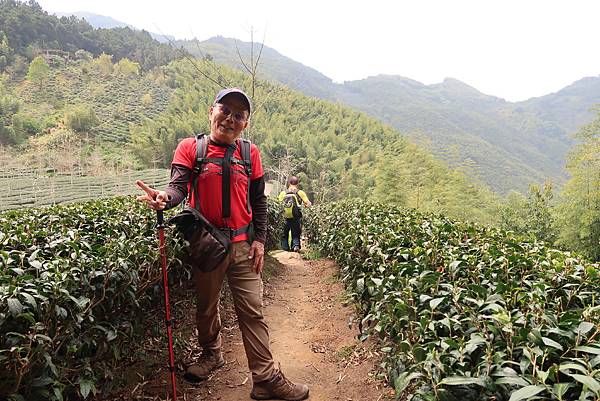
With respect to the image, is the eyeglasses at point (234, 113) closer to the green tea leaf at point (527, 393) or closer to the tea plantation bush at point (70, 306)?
the tea plantation bush at point (70, 306)

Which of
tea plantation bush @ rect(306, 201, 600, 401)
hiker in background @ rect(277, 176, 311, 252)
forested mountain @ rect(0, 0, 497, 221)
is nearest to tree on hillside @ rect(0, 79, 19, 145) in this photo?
forested mountain @ rect(0, 0, 497, 221)

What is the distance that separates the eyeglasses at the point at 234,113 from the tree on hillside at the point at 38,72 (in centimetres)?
6920

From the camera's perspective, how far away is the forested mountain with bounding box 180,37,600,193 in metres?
69.2

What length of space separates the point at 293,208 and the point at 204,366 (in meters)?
5.39

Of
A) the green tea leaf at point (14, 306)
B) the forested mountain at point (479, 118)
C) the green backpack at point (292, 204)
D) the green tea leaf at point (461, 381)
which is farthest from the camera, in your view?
the forested mountain at point (479, 118)

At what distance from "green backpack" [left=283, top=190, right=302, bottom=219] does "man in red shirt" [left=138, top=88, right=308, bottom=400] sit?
17.1 ft

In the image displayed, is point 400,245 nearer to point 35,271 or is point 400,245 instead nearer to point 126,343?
point 126,343

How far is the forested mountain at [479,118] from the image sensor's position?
6925cm

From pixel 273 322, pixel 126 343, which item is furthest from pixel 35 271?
pixel 273 322

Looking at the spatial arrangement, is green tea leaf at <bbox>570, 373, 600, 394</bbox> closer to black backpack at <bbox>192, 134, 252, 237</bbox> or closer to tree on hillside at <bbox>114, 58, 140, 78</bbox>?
black backpack at <bbox>192, 134, 252, 237</bbox>

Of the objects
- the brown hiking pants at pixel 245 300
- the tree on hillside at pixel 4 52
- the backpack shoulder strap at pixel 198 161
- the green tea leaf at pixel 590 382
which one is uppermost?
the tree on hillside at pixel 4 52

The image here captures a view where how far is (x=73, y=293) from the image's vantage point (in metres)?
1.70

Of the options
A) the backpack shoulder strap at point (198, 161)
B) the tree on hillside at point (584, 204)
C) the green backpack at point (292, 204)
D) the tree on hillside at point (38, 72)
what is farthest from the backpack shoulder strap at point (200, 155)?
the tree on hillside at point (38, 72)

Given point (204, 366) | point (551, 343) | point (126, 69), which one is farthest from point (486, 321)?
point (126, 69)
